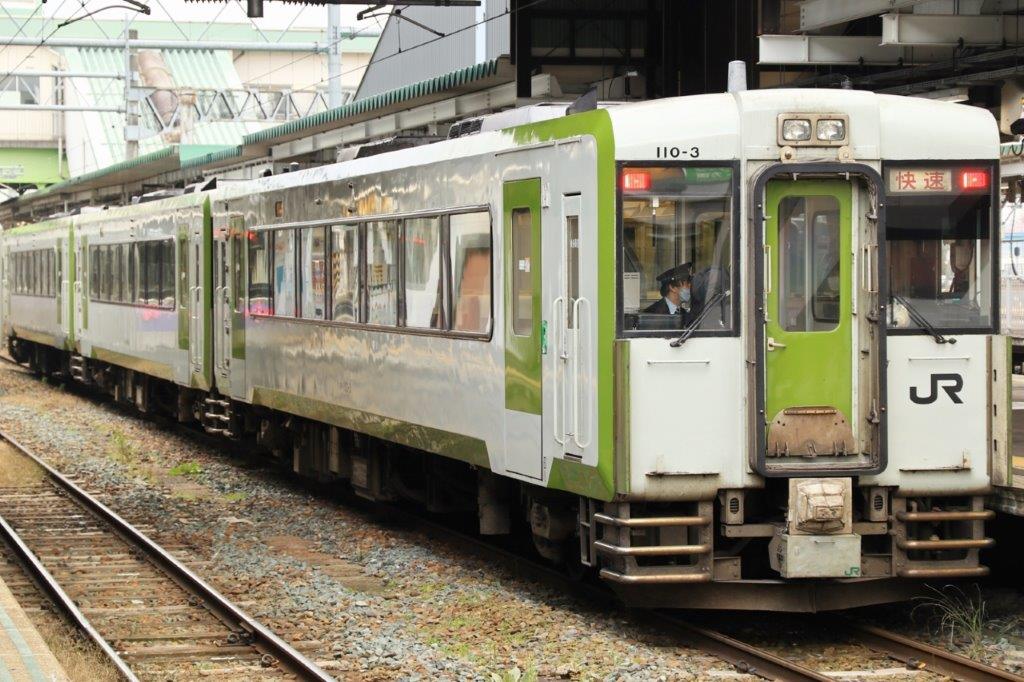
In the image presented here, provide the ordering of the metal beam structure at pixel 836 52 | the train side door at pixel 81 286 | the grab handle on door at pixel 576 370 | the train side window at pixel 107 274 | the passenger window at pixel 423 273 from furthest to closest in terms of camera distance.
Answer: the train side door at pixel 81 286
the train side window at pixel 107 274
the metal beam structure at pixel 836 52
the passenger window at pixel 423 273
the grab handle on door at pixel 576 370

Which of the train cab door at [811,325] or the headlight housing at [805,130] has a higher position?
the headlight housing at [805,130]

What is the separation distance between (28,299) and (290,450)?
16074mm

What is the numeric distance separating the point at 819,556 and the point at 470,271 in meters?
3.18

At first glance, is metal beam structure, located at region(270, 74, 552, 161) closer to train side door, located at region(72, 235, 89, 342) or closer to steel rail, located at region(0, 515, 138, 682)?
train side door, located at region(72, 235, 89, 342)

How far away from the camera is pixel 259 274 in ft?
52.7

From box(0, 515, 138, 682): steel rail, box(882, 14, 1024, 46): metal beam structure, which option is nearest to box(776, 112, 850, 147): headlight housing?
box(0, 515, 138, 682): steel rail

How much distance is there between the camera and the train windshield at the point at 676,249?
29.2ft

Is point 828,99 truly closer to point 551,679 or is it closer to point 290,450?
point 551,679

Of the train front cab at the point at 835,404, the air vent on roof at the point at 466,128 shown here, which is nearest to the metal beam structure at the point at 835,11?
the air vent on roof at the point at 466,128

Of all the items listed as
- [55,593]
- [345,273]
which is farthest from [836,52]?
[55,593]

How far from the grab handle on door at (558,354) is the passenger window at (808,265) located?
1226 mm

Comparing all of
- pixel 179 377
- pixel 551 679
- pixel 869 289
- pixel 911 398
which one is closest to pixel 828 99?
pixel 869 289

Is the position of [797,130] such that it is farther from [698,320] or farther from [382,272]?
[382,272]

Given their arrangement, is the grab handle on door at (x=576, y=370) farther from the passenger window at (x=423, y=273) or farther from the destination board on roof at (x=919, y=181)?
the passenger window at (x=423, y=273)
